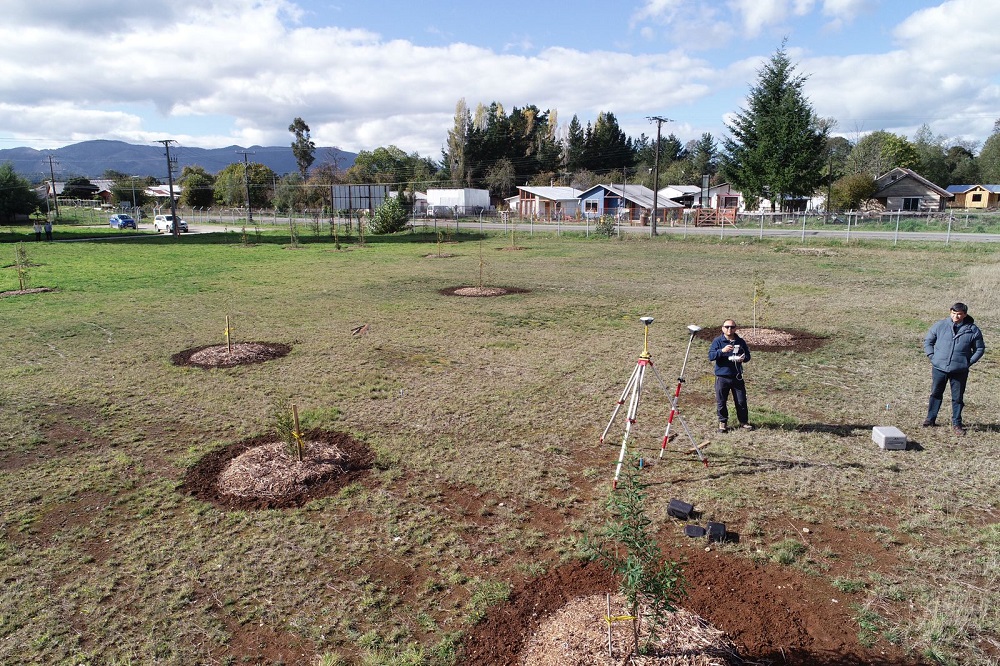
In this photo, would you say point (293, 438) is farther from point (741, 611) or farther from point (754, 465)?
point (754, 465)

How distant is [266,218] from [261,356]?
68.1 metres

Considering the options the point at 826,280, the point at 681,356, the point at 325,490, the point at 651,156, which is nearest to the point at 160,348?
the point at 325,490

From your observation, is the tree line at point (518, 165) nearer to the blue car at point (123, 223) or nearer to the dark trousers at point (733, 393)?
the blue car at point (123, 223)

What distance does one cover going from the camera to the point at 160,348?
41.6ft

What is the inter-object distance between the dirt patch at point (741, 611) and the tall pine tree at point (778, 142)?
47.1 m

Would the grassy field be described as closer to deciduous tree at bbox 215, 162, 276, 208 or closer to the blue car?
the blue car

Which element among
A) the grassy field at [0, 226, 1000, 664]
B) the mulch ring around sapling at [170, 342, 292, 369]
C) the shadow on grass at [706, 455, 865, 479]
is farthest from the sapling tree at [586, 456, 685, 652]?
the mulch ring around sapling at [170, 342, 292, 369]

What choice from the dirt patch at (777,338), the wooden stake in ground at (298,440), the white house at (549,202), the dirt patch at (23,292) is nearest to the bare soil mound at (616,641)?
the wooden stake in ground at (298,440)

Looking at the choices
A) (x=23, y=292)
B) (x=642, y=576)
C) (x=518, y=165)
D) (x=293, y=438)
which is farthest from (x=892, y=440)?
(x=518, y=165)

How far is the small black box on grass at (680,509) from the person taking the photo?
6.04 m

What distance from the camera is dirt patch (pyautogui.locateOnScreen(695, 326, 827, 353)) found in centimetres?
1248

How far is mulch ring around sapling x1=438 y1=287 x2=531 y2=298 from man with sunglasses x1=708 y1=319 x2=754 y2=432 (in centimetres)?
1151

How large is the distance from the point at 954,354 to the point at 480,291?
1351cm

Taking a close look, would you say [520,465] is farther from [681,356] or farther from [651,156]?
[651,156]
